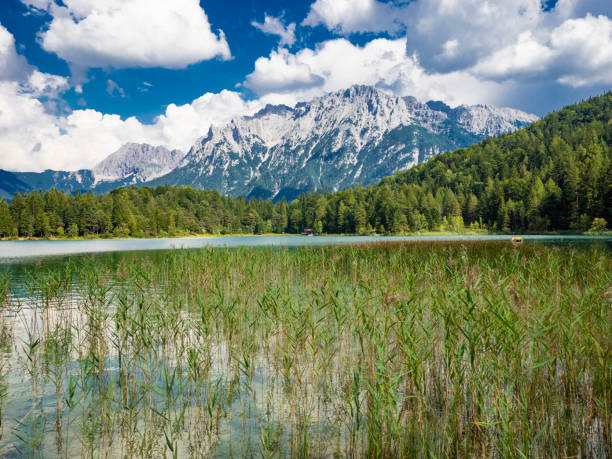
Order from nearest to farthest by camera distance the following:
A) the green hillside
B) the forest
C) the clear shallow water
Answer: the clear shallow water < the green hillside < the forest

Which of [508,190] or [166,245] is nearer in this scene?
[166,245]

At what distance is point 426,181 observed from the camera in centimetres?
17425

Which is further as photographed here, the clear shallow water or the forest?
the forest

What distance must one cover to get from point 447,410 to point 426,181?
596ft

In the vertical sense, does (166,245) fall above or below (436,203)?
below

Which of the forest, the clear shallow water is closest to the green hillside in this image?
the forest

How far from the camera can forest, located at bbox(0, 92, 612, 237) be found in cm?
9262

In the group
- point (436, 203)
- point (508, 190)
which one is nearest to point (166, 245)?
point (436, 203)

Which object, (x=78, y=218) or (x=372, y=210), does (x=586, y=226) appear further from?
(x=78, y=218)

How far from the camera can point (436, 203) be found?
13725 centimetres

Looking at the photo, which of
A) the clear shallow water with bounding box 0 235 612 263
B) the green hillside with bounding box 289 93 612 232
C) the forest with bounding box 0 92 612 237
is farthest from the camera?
the forest with bounding box 0 92 612 237

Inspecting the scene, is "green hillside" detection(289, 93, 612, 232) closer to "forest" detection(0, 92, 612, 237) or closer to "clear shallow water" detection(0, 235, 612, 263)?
"forest" detection(0, 92, 612, 237)

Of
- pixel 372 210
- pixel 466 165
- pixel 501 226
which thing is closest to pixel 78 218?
pixel 372 210

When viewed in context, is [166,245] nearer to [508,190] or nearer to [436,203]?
[436,203]
